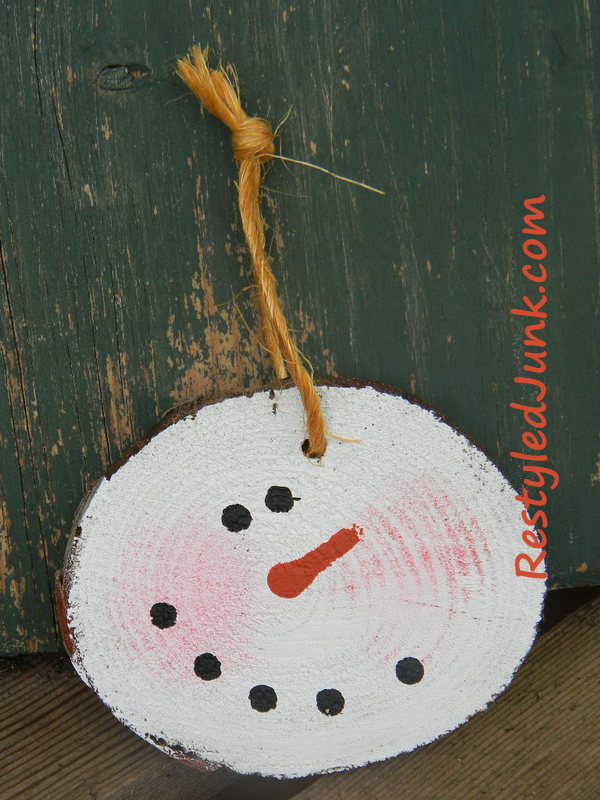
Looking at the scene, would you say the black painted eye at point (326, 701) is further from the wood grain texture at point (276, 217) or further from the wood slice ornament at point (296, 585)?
the wood grain texture at point (276, 217)

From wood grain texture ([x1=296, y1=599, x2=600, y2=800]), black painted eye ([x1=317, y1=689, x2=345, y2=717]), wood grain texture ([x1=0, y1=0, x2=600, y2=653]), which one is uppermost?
wood grain texture ([x1=0, y1=0, x2=600, y2=653])

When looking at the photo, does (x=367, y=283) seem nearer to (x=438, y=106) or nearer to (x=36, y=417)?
(x=438, y=106)

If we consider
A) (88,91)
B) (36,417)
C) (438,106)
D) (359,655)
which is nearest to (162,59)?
(88,91)

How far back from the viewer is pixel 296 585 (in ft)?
2.22

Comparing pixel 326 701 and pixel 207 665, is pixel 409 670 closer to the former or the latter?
pixel 326 701

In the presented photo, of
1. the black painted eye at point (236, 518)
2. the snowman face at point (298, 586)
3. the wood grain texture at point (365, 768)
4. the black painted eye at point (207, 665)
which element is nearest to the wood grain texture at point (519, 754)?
the wood grain texture at point (365, 768)

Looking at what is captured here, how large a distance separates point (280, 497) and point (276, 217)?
11.3 inches

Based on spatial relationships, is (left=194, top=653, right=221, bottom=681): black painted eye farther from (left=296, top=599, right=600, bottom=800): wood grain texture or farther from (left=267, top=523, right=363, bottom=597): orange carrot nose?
(left=296, top=599, right=600, bottom=800): wood grain texture

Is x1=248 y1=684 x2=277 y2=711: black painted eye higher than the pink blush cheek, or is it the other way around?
the pink blush cheek

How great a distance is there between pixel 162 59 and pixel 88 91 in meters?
0.08

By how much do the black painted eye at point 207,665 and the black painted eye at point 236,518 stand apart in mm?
136

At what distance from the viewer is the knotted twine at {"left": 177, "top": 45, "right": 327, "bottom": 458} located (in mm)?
603

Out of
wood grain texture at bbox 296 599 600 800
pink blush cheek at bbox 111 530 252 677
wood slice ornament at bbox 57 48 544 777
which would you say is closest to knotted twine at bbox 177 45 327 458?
wood slice ornament at bbox 57 48 544 777

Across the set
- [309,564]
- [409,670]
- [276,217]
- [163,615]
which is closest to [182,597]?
[163,615]
